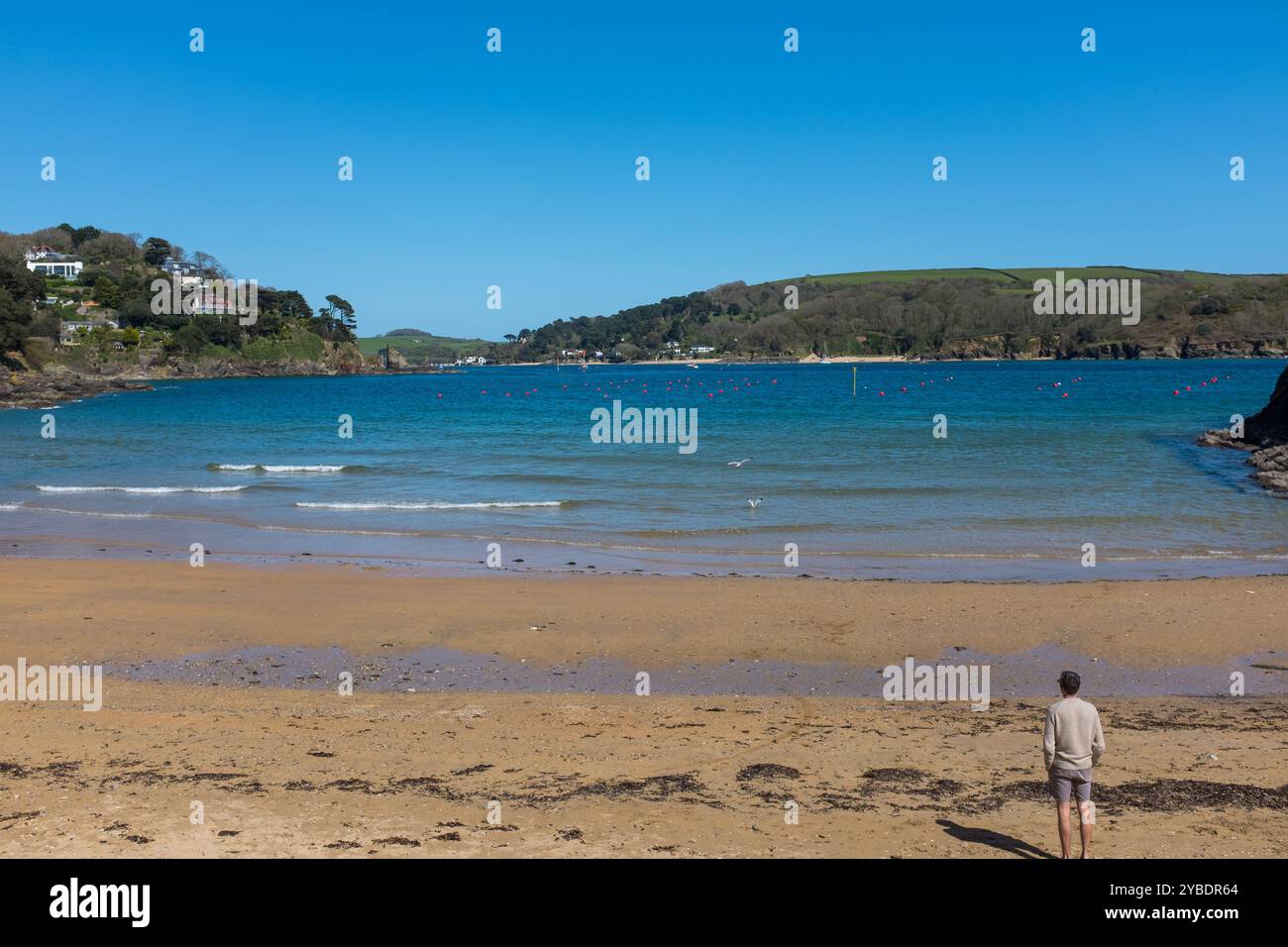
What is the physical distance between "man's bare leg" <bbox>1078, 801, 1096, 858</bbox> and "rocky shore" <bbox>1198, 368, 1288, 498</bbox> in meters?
25.1

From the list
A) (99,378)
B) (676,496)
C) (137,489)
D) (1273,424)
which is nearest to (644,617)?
(676,496)

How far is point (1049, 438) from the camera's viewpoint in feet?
149

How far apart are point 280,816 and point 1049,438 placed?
4363 centimetres

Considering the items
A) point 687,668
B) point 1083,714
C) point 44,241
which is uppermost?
point 44,241

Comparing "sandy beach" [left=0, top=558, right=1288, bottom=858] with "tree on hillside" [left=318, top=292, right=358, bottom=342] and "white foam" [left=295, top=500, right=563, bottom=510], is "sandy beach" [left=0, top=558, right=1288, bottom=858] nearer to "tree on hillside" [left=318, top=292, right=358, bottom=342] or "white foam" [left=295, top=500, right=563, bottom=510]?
"white foam" [left=295, top=500, right=563, bottom=510]

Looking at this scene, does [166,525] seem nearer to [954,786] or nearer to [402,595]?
[402,595]

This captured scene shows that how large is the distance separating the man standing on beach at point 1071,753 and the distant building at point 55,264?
18854 centimetres

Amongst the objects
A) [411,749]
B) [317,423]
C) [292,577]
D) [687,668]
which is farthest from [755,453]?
[317,423]

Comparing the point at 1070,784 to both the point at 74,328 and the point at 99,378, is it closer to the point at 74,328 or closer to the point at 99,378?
the point at 99,378

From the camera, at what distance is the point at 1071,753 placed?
651 cm

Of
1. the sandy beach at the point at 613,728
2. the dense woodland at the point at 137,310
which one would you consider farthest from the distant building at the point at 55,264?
the sandy beach at the point at 613,728

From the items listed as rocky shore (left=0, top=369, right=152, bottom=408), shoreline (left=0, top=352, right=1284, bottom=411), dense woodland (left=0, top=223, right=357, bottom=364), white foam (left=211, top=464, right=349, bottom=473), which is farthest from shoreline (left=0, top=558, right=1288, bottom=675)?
dense woodland (left=0, top=223, right=357, bottom=364)

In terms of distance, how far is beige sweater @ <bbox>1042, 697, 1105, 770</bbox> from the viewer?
6.50 m

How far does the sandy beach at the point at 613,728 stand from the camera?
6883 millimetres
